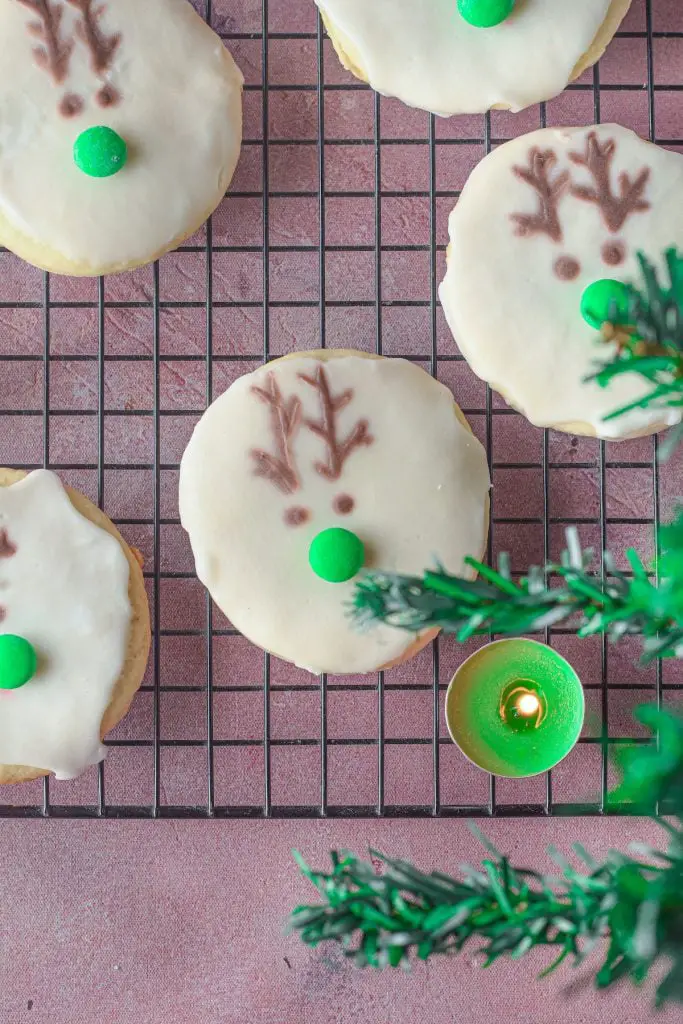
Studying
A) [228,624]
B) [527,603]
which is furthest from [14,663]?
[527,603]

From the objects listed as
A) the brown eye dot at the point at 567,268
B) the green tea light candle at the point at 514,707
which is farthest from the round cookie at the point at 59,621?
the brown eye dot at the point at 567,268

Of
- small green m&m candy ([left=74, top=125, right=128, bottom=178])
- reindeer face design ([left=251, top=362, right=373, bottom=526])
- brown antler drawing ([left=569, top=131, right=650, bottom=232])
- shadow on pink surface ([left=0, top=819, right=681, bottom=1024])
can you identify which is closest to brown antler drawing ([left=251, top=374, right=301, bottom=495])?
reindeer face design ([left=251, top=362, right=373, bottom=526])

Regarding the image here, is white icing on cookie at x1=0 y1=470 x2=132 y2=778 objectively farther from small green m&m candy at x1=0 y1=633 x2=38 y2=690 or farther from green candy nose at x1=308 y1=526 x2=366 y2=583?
green candy nose at x1=308 y1=526 x2=366 y2=583

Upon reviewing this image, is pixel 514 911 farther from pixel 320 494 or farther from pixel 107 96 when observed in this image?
pixel 107 96

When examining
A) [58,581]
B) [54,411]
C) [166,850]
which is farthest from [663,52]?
[166,850]

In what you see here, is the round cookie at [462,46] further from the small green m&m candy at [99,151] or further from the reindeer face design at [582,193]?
the small green m&m candy at [99,151]
